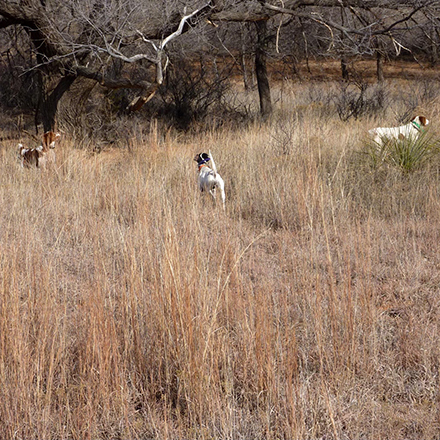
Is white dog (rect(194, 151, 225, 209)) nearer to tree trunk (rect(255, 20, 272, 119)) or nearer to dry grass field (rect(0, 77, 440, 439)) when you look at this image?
dry grass field (rect(0, 77, 440, 439))

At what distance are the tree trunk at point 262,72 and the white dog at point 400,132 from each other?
5022 mm

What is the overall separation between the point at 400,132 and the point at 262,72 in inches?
249

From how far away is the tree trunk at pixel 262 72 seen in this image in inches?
456

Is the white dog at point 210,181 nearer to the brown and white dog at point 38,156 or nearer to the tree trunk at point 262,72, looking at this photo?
the brown and white dog at point 38,156

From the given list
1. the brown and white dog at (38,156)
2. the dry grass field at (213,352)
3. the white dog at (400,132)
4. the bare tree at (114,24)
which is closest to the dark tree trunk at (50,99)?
the bare tree at (114,24)

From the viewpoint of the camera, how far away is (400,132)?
247 inches

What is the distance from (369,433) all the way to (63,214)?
3.45 metres

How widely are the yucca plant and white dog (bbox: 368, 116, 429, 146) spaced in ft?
0.33

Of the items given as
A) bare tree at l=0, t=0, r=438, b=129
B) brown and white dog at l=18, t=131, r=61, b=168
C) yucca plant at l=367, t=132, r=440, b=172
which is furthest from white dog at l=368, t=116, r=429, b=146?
brown and white dog at l=18, t=131, r=61, b=168

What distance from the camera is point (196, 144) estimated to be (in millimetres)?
8242

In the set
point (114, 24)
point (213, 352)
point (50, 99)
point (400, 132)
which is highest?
point (114, 24)

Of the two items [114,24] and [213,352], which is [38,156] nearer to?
[114,24]

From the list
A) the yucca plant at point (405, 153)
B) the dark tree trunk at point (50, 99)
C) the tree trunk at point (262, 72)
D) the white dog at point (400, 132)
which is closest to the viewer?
the yucca plant at point (405, 153)

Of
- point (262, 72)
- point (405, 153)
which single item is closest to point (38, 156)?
point (405, 153)
